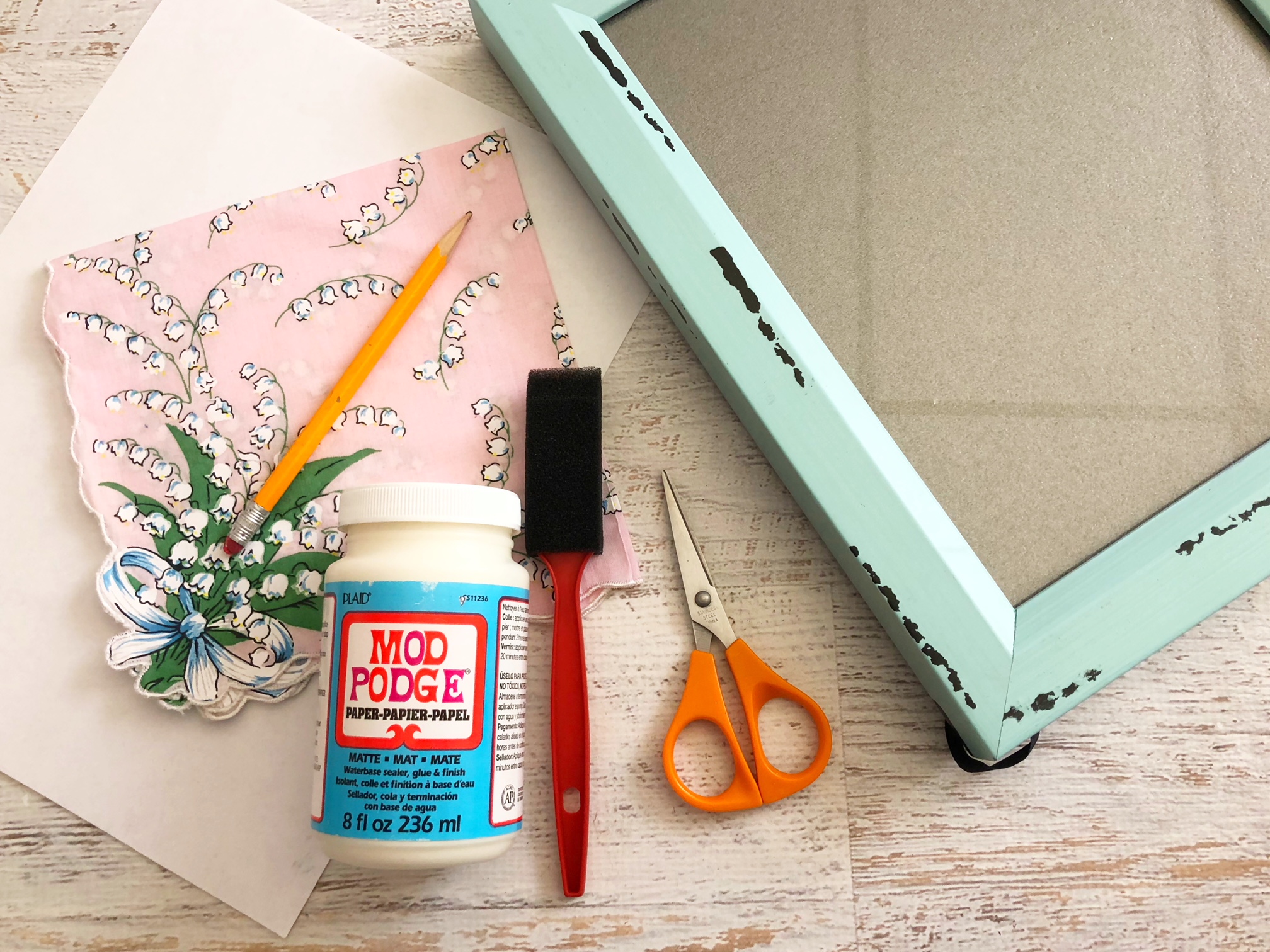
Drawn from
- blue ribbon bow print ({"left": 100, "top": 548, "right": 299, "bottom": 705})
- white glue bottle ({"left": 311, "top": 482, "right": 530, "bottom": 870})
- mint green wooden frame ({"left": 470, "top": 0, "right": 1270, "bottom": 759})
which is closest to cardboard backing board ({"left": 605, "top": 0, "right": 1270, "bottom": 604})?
mint green wooden frame ({"left": 470, "top": 0, "right": 1270, "bottom": 759})

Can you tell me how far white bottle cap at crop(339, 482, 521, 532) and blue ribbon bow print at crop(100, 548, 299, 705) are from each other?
0.36ft

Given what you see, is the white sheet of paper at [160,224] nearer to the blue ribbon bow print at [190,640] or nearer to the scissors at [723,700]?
the blue ribbon bow print at [190,640]

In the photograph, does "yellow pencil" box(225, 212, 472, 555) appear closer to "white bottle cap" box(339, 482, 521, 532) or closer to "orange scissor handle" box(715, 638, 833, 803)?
"white bottle cap" box(339, 482, 521, 532)

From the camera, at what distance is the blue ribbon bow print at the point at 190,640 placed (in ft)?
1.48

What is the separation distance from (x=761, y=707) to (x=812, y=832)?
7 cm

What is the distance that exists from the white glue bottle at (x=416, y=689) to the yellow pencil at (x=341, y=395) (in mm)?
83

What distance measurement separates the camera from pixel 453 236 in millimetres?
486

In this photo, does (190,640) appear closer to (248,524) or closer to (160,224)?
(248,524)

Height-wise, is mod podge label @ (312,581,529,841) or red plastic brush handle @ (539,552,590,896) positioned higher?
mod podge label @ (312,581,529,841)

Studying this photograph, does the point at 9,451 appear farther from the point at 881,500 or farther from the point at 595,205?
the point at 881,500

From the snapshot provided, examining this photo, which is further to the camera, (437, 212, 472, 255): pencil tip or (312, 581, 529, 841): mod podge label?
(437, 212, 472, 255): pencil tip

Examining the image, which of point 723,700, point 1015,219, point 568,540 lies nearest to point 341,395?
point 568,540

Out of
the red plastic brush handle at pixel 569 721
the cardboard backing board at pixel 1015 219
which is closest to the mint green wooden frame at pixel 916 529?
the cardboard backing board at pixel 1015 219

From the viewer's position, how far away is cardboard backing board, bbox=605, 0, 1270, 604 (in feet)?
1.40
